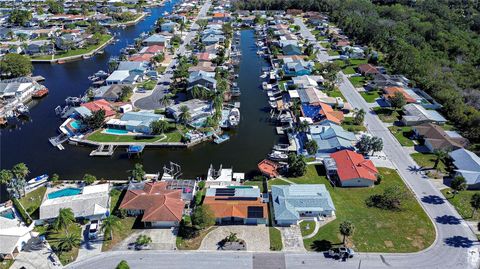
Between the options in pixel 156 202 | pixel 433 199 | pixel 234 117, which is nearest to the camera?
pixel 156 202

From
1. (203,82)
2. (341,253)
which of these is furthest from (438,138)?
(203,82)

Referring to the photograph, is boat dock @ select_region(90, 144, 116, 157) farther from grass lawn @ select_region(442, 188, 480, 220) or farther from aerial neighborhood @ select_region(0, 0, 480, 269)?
grass lawn @ select_region(442, 188, 480, 220)

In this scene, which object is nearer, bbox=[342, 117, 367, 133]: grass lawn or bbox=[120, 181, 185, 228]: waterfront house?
bbox=[120, 181, 185, 228]: waterfront house

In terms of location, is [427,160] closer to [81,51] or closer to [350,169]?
[350,169]

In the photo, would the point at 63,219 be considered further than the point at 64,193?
No

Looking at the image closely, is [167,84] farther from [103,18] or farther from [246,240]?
[103,18]

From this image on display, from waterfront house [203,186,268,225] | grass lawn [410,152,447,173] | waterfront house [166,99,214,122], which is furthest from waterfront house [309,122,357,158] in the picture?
waterfront house [166,99,214,122]

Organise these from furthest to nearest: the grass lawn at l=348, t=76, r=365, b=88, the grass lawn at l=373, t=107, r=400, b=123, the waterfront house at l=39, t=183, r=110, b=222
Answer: the grass lawn at l=348, t=76, r=365, b=88, the grass lawn at l=373, t=107, r=400, b=123, the waterfront house at l=39, t=183, r=110, b=222
